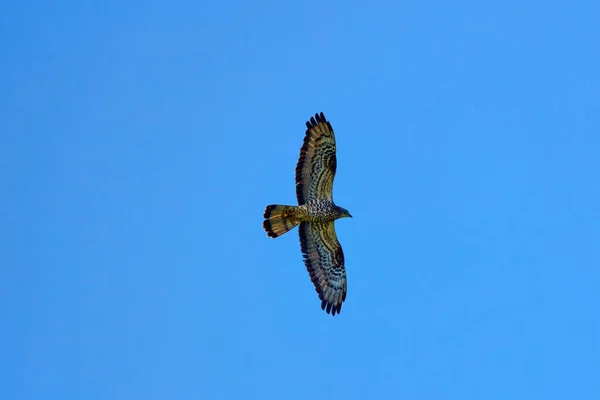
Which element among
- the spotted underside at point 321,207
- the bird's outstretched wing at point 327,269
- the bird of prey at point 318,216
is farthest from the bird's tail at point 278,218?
the bird's outstretched wing at point 327,269

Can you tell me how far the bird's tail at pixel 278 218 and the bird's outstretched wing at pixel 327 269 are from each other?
3.38 ft

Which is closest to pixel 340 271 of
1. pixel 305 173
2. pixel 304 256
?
pixel 304 256

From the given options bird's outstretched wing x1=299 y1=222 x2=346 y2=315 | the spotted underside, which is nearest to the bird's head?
the spotted underside

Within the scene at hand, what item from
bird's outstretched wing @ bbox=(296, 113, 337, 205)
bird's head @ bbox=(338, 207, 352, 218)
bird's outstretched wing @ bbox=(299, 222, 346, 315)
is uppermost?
bird's outstretched wing @ bbox=(296, 113, 337, 205)

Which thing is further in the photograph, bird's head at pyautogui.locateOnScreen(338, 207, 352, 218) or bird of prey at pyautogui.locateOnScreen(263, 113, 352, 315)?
bird's head at pyautogui.locateOnScreen(338, 207, 352, 218)

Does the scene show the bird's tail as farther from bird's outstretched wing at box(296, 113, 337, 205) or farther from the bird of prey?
bird's outstretched wing at box(296, 113, 337, 205)

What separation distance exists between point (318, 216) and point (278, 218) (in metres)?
0.93

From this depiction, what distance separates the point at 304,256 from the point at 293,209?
5.24ft

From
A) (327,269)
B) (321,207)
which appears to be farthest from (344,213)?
(327,269)

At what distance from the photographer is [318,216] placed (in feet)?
86.2

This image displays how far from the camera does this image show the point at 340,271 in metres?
27.2

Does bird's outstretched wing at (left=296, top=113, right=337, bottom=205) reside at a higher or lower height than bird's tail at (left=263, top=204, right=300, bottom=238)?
higher

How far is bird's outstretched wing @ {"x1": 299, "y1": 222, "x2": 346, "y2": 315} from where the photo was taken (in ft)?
88.8

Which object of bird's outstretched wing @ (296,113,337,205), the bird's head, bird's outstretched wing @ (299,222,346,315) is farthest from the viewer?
bird's outstretched wing @ (299,222,346,315)
